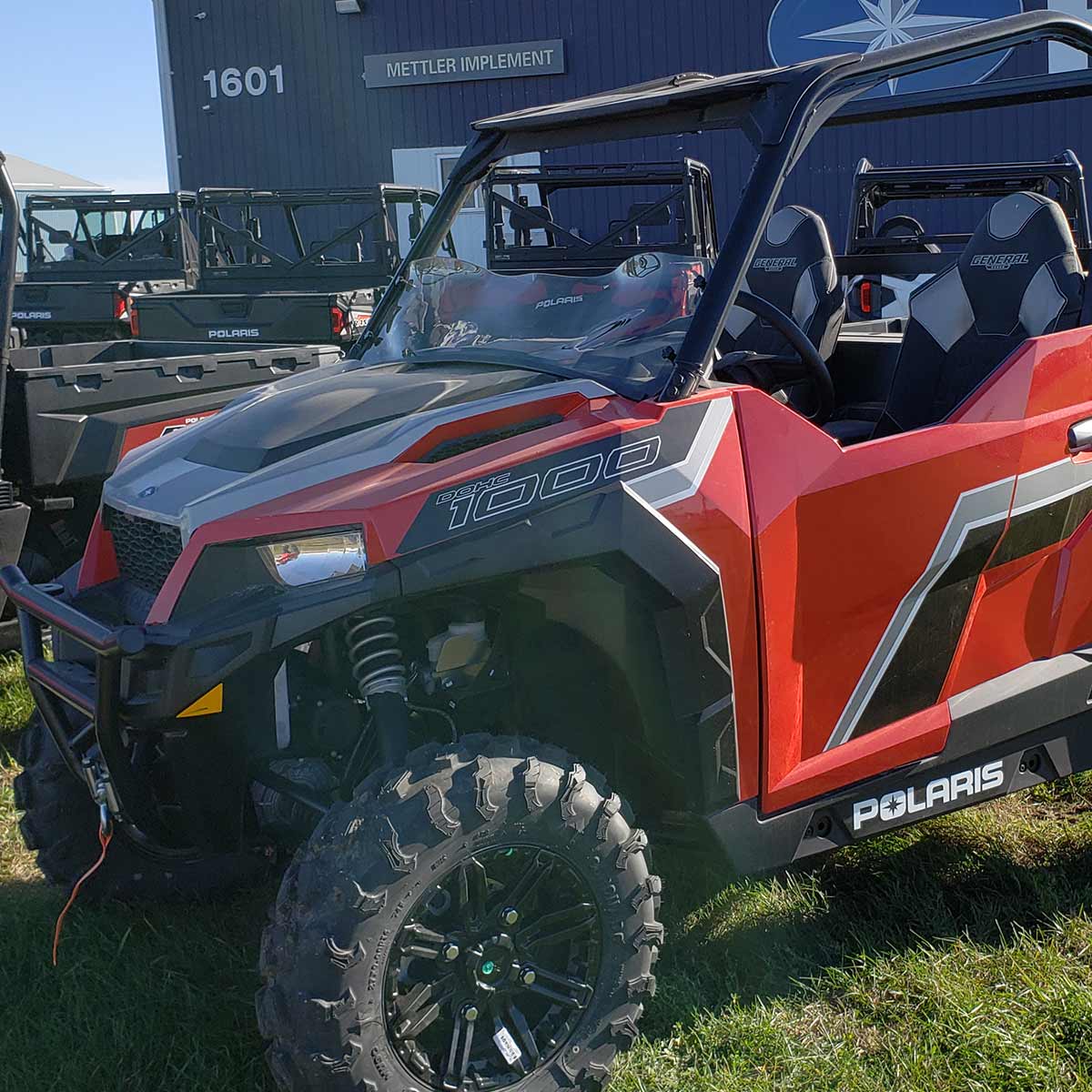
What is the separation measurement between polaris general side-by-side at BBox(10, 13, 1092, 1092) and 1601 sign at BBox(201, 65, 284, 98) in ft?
59.4

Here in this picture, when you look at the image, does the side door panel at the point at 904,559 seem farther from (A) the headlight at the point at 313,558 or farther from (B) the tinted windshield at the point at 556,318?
(A) the headlight at the point at 313,558

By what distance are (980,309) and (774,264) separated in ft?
4.04

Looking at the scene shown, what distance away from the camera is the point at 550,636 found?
2.55m

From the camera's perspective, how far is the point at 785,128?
248cm

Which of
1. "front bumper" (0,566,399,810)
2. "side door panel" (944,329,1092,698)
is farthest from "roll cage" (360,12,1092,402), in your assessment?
"front bumper" (0,566,399,810)

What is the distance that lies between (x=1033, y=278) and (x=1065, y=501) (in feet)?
2.41

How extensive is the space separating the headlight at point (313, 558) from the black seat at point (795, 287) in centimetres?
213

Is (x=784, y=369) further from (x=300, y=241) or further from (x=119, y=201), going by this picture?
(x=119, y=201)

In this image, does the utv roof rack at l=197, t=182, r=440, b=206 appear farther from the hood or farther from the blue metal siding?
the hood

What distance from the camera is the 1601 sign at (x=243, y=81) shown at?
19.5m

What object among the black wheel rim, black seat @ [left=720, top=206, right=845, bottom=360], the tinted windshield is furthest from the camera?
black seat @ [left=720, top=206, right=845, bottom=360]

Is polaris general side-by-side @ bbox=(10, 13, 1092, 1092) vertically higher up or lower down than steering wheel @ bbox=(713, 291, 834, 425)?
lower down

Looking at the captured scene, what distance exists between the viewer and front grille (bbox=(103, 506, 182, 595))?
2.48 metres

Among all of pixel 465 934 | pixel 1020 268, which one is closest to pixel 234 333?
pixel 1020 268
